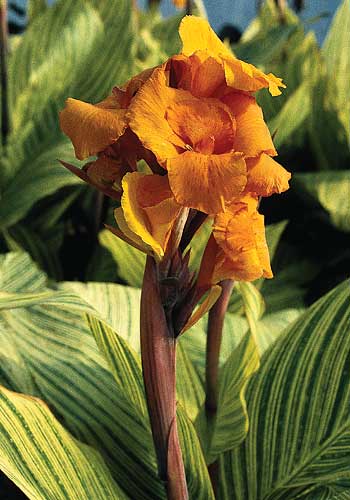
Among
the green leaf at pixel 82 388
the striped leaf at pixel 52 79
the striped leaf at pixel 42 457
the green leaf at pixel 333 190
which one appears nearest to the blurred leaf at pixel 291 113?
the green leaf at pixel 333 190

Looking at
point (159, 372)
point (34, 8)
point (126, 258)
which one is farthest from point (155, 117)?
point (34, 8)

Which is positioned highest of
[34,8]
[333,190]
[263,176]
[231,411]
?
[263,176]

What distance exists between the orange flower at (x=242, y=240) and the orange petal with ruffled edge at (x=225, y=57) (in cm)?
6

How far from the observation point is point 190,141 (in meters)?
0.38

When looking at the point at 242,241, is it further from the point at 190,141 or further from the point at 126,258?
the point at 126,258

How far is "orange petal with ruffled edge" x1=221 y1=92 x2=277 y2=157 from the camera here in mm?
383

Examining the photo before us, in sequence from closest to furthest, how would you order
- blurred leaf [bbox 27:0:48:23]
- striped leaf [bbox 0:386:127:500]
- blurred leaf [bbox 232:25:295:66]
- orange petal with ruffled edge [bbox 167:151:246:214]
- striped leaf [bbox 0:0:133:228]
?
orange petal with ruffled edge [bbox 167:151:246:214], striped leaf [bbox 0:386:127:500], striped leaf [bbox 0:0:133:228], blurred leaf [bbox 232:25:295:66], blurred leaf [bbox 27:0:48:23]

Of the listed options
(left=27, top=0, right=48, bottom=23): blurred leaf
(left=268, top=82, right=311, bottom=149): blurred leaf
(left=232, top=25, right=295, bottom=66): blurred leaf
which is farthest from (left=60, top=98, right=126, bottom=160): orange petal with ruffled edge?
(left=27, top=0, right=48, bottom=23): blurred leaf

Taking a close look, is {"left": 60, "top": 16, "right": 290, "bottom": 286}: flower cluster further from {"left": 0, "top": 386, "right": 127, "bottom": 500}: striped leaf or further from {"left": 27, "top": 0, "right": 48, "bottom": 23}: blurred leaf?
{"left": 27, "top": 0, "right": 48, "bottom": 23}: blurred leaf

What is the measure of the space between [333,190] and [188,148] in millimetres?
708

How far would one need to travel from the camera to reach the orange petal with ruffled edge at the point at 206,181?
1.18ft

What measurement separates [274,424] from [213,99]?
11.6 inches

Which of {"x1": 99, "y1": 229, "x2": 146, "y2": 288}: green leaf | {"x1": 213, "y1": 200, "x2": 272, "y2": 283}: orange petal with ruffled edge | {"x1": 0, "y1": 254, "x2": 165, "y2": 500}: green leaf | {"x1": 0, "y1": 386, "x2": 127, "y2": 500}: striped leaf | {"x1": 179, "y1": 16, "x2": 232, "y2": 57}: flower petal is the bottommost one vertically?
{"x1": 99, "y1": 229, "x2": 146, "y2": 288}: green leaf

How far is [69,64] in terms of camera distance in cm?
116
